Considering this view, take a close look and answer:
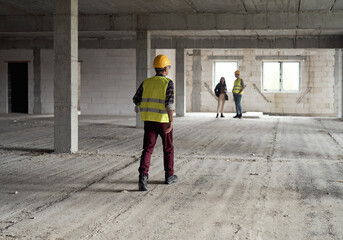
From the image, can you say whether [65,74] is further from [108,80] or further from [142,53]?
[108,80]

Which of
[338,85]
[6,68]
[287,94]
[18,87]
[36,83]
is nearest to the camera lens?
[338,85]

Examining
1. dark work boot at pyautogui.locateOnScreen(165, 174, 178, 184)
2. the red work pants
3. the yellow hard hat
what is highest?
the yellow hard hat

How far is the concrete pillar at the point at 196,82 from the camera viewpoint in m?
26.9

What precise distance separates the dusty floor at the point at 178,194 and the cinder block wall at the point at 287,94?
15760mm

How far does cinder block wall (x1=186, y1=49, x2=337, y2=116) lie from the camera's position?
82.5 ft

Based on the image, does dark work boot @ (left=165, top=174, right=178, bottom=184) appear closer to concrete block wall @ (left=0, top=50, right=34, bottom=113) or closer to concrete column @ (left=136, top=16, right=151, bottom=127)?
concrete column @ (left=136, top=16, right=151, bottom=127)

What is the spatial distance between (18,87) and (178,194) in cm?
2114

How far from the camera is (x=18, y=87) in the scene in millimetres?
24859

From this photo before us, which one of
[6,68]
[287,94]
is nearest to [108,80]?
[6,68]

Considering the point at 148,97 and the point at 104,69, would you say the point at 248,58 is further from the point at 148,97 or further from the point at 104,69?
the point at 148,97

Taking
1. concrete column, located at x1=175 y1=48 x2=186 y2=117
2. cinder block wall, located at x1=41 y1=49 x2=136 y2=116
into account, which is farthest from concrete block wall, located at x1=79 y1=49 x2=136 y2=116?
concrete column, located at x1=175 y1=48 x2=186 y2=117

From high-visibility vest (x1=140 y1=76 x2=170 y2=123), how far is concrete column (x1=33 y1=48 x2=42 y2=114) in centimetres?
1945

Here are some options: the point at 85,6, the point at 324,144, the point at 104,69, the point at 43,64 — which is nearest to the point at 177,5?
the point at 85,6

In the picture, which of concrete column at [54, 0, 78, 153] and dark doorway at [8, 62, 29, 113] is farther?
dark doorway at [8, 62, 29, 113]
